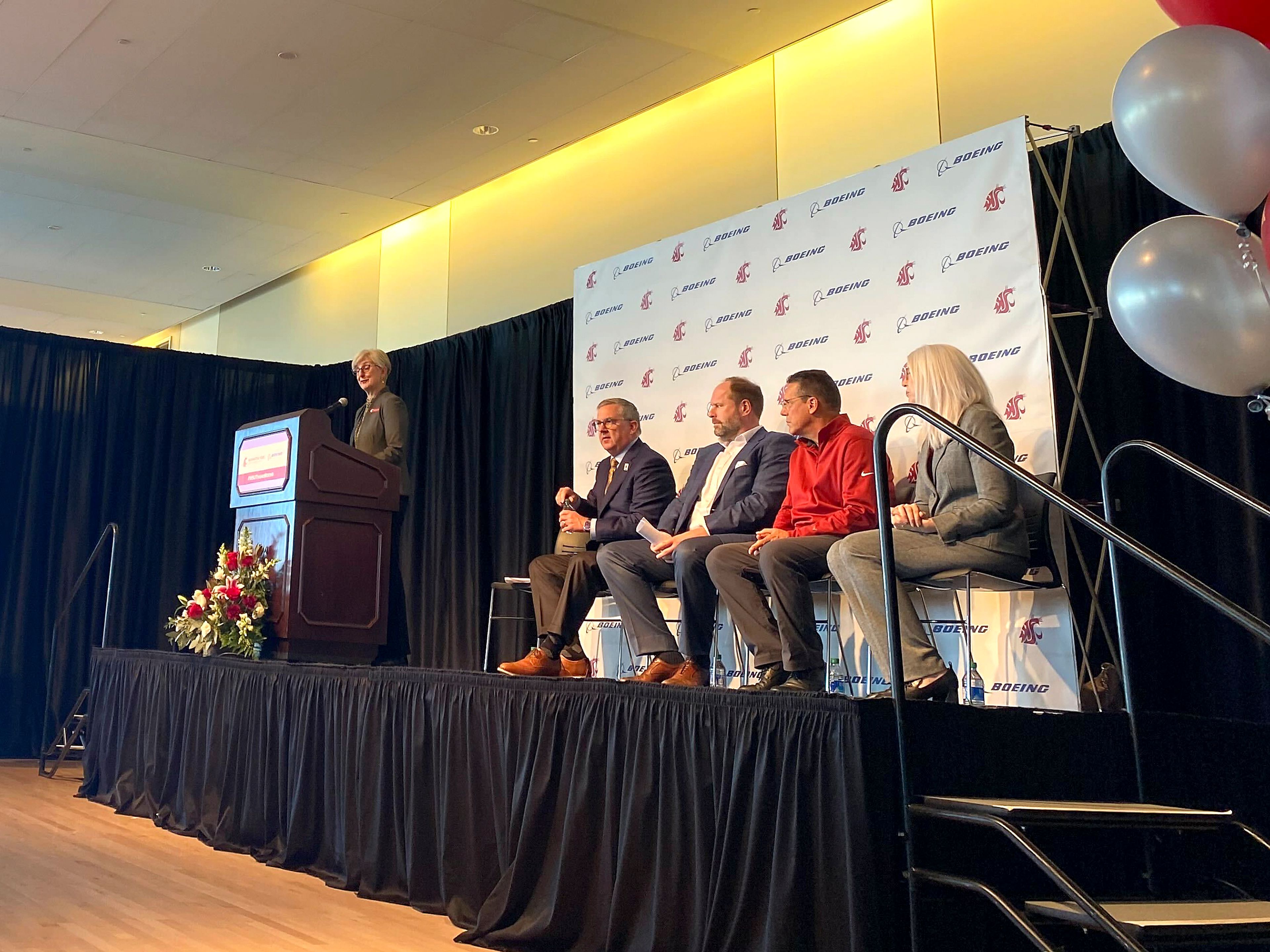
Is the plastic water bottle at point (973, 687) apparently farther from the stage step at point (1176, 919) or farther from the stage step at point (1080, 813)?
the stage step at point (1176, 919)

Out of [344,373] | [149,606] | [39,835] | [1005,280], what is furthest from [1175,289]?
[149,606]

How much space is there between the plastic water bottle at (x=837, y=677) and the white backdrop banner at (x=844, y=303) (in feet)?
2.66

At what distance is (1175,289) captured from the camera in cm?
240

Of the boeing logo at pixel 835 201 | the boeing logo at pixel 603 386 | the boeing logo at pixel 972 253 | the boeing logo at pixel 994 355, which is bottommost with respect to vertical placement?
the boeing logo at pixel 994 355

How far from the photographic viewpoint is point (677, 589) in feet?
13.3

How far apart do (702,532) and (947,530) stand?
105cm

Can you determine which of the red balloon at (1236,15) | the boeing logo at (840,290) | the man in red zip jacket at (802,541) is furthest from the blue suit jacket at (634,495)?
the red balloon at (1236,15)

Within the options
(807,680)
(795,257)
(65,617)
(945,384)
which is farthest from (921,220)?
(65,617)

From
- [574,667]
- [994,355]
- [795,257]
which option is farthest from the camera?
[795,257]

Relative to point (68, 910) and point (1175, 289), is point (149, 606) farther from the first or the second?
point (1175, 289)

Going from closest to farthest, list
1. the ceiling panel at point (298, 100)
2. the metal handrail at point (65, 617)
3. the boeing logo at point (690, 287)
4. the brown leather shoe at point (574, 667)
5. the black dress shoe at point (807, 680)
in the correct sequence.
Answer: the black dress shoe at point (807, 680) < the brown leather shoe at point (574, 667) < the ceiling panel at point (298, 100) < the boeing logo at point (690, 287) < the metal handrail at point (65, 617)

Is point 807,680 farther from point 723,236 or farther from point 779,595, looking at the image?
point 723,236

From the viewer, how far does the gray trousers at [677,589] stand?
12.7 ft

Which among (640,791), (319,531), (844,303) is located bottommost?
(640,791)
